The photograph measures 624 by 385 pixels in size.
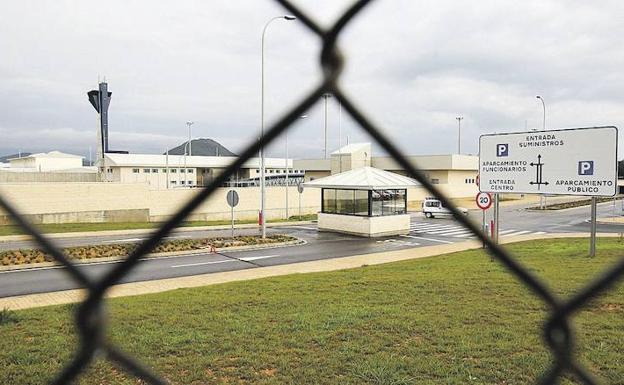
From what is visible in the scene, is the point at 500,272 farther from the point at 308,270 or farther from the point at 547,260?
the point at 308,270

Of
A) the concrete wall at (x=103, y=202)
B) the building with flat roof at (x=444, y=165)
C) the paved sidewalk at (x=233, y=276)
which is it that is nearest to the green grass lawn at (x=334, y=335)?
the paved sidewalk at (x=233, y=276)

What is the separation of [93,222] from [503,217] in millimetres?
26026

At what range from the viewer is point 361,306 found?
8242 mm

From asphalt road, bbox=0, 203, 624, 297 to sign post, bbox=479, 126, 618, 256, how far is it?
2267 millimetres

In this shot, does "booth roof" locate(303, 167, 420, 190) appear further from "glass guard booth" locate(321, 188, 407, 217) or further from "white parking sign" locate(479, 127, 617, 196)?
"white parking sign" locate(479, 127, 617, 196)

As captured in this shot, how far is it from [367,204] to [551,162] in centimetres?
1005

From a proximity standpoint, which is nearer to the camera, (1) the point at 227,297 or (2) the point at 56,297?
(1) the point at 227,297

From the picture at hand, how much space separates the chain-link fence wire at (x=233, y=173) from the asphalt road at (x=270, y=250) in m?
4.75

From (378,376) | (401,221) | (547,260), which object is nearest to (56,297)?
(378,376)

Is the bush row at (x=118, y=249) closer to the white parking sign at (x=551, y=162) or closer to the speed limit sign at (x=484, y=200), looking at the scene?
the speed limit sign at (x=484, y=200)

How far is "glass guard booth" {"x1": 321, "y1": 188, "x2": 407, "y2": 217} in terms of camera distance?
24141 millimetres

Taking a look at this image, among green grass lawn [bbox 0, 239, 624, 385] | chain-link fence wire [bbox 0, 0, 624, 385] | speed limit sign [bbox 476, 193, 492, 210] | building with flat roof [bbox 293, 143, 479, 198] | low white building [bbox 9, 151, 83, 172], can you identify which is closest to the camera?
chain-link fence wire [bbox 0, 0, 624, 385]

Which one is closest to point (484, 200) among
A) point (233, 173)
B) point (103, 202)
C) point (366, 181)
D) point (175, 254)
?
point (366, 181)

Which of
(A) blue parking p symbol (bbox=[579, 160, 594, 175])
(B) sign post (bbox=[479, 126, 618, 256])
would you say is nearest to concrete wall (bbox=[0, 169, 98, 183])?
(B) sign post (bbox=[479, 126, 618, 256])
